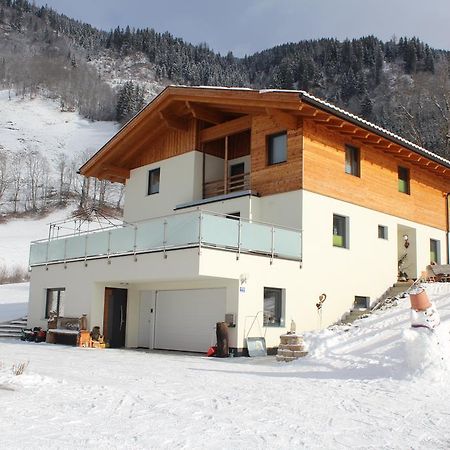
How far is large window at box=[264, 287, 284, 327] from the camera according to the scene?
648 inches

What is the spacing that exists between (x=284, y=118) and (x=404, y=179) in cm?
697

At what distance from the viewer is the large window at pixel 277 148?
59.3 feet

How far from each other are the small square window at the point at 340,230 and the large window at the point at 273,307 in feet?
10.2

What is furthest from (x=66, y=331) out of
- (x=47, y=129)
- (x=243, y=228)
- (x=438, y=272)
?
(x=47, y=129)

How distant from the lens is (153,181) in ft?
74.6

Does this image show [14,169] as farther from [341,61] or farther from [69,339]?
[69,339]

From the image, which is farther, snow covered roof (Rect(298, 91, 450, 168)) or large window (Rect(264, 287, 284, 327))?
snow covered roof (Rect(298, 91, 450, 168))

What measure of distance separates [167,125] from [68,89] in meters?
102

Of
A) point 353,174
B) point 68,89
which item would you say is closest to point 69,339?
point 353,174

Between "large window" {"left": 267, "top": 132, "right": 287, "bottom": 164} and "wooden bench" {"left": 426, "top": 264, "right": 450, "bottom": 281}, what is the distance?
7.34 meters

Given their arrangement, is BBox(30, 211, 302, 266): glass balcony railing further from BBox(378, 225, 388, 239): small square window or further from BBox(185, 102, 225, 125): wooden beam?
BBox(185, 102, 225, 125): wooden beam

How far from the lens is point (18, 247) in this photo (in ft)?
165

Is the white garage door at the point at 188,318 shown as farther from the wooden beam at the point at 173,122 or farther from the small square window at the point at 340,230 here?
the wooden beam at the point at 173,122

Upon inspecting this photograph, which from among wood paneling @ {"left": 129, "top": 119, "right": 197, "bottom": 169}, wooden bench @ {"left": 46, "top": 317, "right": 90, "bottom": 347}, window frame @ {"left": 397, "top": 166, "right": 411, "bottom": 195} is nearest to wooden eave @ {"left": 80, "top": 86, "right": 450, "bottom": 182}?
wood paneling @ {"left": 129, "top": 119, "right": 197, "bottom": 169}
